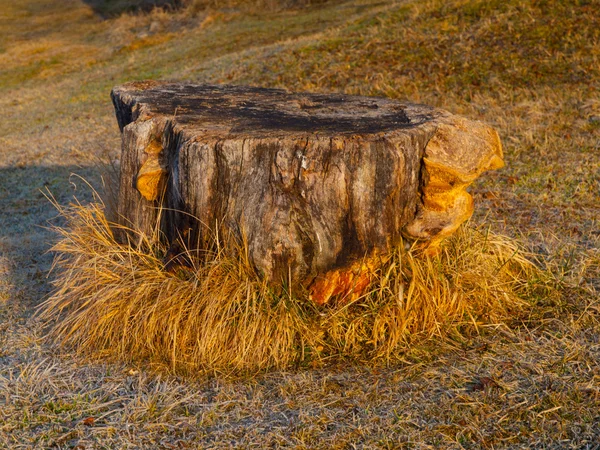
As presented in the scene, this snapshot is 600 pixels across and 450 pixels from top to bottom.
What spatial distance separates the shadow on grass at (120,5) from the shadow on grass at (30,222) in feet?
76.2

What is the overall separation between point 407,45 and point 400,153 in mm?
8632

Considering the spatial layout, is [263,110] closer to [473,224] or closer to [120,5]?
[473,224]

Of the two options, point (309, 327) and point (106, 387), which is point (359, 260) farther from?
point (106, 387)

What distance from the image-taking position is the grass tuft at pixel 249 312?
370 centimetres

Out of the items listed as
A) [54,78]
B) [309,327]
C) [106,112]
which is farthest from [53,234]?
[54,78]

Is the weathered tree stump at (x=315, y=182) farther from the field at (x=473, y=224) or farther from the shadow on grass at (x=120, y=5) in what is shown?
the shadow on grass at (x=120, y=5)

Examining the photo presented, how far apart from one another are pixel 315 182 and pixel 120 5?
3491cm

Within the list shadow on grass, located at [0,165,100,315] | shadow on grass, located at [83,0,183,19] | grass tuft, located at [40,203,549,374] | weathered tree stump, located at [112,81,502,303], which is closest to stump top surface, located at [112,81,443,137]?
weathered tree stump, located at [112,81,502,303]

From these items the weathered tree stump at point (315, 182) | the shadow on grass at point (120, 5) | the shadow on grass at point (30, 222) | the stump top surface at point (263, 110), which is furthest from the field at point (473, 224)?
the shadow on grass at point (120, 5)

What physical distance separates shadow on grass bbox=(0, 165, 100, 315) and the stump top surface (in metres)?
0.95

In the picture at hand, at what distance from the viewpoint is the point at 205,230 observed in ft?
12.8

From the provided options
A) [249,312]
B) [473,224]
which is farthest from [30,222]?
[473,224]

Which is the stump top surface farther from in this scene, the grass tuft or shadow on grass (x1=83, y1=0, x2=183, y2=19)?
shadow on grass (x1=83, y1=0, x2=183, y2=19)

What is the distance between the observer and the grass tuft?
146 inches
